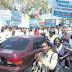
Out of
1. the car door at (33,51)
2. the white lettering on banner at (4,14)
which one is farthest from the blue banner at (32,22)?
the car door at (33,51)

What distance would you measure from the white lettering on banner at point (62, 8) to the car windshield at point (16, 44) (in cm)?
324

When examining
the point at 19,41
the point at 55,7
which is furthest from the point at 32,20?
the point at 19,41

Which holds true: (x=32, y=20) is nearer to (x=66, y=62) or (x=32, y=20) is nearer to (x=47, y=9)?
(x=66, y=62)

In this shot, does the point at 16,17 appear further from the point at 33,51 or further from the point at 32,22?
the point at 33,51

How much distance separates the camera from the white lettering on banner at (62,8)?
827 centimetres

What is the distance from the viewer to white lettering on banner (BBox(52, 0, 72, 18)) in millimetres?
8271

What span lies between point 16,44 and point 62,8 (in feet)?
11.8

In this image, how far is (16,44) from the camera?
5680 millimetres

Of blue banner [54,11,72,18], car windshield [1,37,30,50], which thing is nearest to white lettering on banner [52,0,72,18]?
blue banner [54,11,72,18]

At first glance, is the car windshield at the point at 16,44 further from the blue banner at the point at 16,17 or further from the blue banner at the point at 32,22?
the blue banner at the point at 32,22

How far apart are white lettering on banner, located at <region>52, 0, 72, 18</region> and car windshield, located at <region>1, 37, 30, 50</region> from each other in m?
3.24

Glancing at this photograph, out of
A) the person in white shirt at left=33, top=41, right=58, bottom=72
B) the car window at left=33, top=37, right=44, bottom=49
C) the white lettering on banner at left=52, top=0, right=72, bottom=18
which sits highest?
the white lettering on banner at left=52, top=0, right=72, bottom=18

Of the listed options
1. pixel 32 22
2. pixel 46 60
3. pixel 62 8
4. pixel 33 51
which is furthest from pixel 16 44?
pixel 32 22

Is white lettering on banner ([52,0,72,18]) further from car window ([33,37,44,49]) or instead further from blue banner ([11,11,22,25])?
blue banner ([11,11,22,25])
